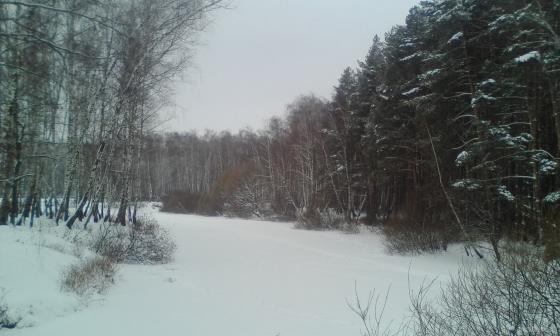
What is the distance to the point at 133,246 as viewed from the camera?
A: 10281 mm

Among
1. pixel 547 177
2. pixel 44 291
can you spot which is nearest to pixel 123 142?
pixel 44 291

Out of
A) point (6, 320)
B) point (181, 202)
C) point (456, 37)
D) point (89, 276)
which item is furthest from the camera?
point (181, 202)

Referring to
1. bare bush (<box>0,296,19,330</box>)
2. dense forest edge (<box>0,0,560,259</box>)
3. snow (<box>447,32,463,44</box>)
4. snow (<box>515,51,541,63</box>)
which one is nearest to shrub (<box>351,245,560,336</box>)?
dense forest edge (<box>0,0,560,259</box>)

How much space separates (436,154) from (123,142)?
14.8 metres

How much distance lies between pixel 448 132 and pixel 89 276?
12925 millimetres

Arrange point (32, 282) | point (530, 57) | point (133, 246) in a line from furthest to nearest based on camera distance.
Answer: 1. point (133, 246)
2. point (530, 57)
3. point (32, 282)

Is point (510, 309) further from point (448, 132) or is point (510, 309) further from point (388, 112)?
point (388, 112)

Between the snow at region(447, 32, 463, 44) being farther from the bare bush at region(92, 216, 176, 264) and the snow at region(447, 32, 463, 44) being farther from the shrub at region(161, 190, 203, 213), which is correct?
the shrub at region(161, 190, 203, 213)

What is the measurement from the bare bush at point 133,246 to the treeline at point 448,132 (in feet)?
32.4

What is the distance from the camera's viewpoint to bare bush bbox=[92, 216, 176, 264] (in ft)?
31.2

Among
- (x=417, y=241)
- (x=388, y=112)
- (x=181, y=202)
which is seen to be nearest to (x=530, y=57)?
(x=417, y=241)

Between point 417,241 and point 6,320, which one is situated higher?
point 417,241

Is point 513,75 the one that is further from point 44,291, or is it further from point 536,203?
point 44,291

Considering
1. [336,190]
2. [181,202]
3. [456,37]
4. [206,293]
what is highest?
[456,37]
